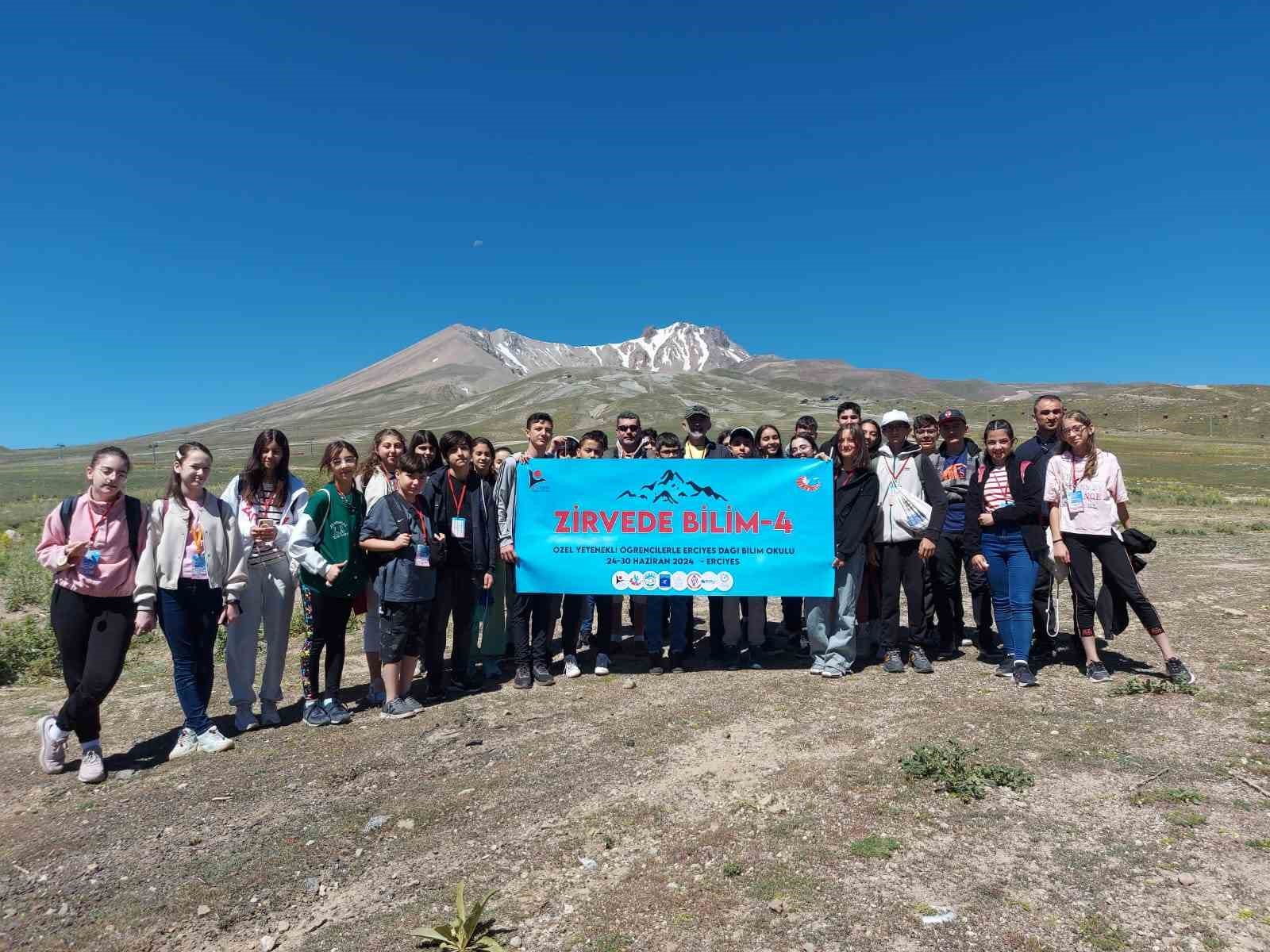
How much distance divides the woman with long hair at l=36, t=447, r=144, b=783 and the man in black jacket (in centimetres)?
792

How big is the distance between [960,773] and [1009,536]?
9.30ft

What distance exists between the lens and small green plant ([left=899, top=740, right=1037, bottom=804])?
14.0ft

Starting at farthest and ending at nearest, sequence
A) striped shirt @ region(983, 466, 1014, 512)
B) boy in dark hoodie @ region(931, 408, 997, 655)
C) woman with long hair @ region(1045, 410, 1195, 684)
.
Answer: boy in dark hoodie @ region(931, 408, 997, 655) < striped shirt @ region(983, 466, 1014, 512) < woman with long hair @ region(1045, 410, 1195, 684)

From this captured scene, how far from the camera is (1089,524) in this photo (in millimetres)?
6117

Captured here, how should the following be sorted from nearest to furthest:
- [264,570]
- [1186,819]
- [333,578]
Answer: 1. [1186,819]
2. [333,578]
3. [264,570]

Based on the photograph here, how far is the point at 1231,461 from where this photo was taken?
5341 cm

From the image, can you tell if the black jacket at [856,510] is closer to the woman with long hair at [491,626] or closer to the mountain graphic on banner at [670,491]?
the mountain graphic on banner at [670,491]

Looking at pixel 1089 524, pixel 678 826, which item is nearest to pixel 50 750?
pixel 678 826

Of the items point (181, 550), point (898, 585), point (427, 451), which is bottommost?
point (898, 585)

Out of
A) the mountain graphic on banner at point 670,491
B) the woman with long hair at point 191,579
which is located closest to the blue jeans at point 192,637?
the woman with long hair at point 191,579

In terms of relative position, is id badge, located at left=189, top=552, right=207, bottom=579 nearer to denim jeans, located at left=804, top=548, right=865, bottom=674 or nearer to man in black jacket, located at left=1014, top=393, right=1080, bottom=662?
denim jeans, located at left=804, top=548, right=865, bottom=674

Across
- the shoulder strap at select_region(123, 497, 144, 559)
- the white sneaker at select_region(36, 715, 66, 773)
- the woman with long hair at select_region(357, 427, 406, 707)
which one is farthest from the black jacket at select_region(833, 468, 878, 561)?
the white sneaker at select_region(36, 715, 66, 773)

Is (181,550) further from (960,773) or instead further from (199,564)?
(960,773)

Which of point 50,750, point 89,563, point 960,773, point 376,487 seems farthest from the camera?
point 376,487
